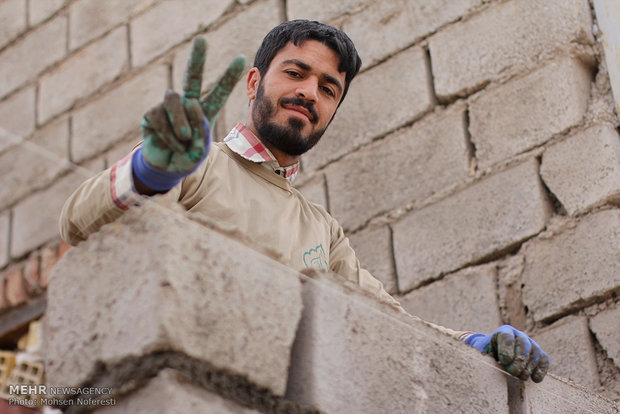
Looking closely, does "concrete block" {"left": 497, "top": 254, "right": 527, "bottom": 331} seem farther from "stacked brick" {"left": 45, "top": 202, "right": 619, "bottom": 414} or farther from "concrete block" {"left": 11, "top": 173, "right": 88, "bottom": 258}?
"concrete block" {"left": 11, "top": 173, "right": 88, "bottom": 258}

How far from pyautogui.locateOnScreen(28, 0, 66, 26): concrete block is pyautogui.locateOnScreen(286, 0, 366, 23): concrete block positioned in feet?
5.36

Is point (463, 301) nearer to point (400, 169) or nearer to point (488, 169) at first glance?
point (488, 169)

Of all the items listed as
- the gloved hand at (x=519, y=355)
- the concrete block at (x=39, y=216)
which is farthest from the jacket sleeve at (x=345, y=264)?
the concrete block at (x=39, y=216)

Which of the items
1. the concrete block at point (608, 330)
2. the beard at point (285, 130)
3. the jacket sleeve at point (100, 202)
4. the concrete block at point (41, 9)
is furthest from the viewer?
the concrete block at point (41, 9)

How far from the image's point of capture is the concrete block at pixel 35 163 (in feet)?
17.2

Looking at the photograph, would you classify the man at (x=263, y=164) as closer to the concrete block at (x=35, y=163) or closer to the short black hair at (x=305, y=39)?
the short black hair at (x=305, y=39)

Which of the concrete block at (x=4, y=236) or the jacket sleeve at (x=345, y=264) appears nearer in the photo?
the jacket sleeve at (x=345, y=264)

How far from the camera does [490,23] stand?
3.92 m

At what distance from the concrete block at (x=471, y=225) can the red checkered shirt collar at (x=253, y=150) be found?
95 cm

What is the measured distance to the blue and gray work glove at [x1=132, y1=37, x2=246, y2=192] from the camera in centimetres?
199

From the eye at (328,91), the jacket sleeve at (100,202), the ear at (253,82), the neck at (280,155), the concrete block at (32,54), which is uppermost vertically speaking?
the concrete block at (32,54)

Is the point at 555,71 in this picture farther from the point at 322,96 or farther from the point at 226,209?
the point at 226,209

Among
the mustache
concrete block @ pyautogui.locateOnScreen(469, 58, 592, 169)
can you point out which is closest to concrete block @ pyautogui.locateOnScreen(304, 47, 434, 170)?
concrete block @ pyautogui.locateOnScreen(469, 58, 592, 169)

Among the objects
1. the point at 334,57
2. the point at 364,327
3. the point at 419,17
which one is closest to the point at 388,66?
the point at 419,17
